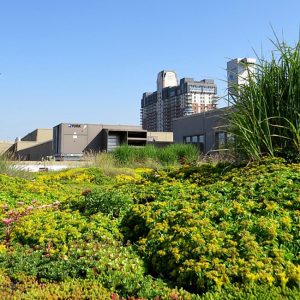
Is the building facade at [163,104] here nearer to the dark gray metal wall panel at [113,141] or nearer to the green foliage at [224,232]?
the dark gray metal wall panel at [113,141]

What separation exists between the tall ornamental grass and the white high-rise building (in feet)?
0.43

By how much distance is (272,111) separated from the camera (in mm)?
5938

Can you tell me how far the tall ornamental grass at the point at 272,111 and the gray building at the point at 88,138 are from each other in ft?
97.1

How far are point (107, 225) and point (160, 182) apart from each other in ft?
5.77

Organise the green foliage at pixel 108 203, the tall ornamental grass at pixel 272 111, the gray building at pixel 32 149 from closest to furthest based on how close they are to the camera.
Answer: the green foliage at pixel 108 203, the tall ornamental grass at pixel 272 111, the gray building at pixel 32 149

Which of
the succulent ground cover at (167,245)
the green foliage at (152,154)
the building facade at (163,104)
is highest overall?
the building facade at (163,104)

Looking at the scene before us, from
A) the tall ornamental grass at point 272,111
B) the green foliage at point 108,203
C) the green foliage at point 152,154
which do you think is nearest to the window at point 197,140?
the green foliage at point 152,154

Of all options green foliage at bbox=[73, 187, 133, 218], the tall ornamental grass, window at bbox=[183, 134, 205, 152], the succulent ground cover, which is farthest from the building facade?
the succulent ground cover

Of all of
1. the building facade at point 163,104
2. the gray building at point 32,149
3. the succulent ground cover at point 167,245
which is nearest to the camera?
the succulent ground cover at point 167,245

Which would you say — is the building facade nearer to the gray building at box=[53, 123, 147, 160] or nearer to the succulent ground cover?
the gray building at box=[53, 123, 147, 160]

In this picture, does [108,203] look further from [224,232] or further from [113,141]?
[113,141]

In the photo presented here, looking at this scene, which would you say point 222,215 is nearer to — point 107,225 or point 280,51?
point 107,225

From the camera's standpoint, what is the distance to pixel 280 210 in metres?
3.67

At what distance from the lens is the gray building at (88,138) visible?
36.0 m
